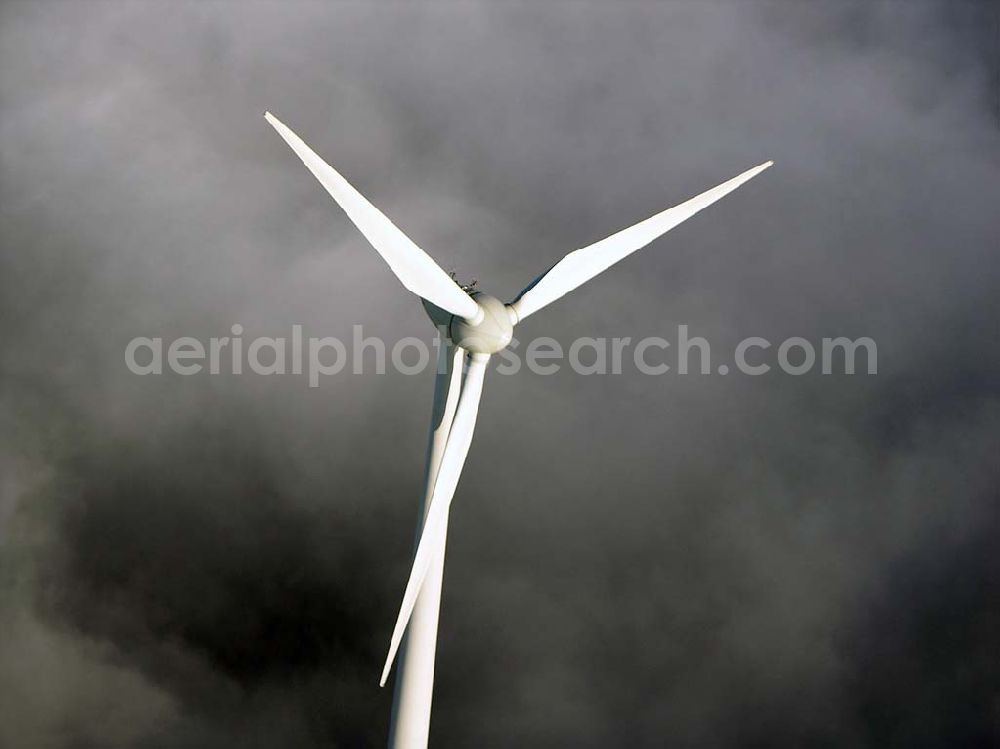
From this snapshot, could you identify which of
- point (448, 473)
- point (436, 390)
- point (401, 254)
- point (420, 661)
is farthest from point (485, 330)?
point (420, 661)

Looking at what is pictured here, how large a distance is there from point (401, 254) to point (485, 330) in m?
3.37

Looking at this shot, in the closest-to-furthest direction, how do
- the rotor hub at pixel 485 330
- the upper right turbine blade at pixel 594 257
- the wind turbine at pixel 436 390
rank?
the wind turbine at pixel 436 390, the rotor hub at pixel 485 330, the upper right turbine blade at pixel 594 257

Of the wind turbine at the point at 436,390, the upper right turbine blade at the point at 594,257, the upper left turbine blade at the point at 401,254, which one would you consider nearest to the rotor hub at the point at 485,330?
the wind turbine at the point at 436,390

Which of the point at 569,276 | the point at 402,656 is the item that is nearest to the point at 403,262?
the point at 569,276

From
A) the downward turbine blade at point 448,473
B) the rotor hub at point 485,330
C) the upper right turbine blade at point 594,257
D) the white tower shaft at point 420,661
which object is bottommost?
the white tower shaft at point 420,661

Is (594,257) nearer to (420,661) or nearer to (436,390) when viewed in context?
(436,390)

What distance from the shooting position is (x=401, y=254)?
84.5 feet

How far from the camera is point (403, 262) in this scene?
84.5ft

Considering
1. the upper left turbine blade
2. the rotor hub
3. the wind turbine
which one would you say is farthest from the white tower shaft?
the upper left turbine blade

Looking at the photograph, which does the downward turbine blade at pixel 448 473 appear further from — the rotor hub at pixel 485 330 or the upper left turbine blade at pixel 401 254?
the upper left turbine blade at pixel 401 254

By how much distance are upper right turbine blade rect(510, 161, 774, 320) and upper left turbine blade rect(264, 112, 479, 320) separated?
295 centimetres

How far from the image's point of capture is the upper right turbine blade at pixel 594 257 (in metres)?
29.2

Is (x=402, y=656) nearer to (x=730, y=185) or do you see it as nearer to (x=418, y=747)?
(x=418, y=747)

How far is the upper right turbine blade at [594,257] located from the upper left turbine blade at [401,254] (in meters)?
2.95
